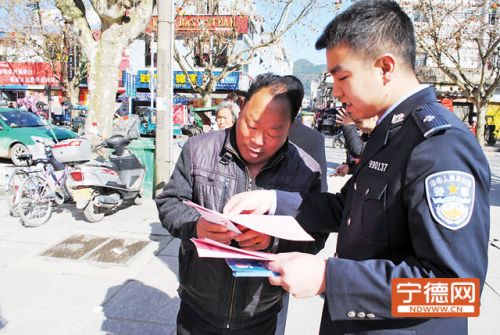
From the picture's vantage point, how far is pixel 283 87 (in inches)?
67.7

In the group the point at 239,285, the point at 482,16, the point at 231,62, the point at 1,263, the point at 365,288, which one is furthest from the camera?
the point at 231,62

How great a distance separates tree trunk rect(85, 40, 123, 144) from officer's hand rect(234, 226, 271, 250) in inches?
249

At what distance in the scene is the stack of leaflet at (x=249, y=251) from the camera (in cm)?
108

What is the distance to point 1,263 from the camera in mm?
4062

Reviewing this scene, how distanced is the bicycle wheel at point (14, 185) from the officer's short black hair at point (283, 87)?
184 inches

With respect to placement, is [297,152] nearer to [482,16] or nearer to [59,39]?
[482,16]

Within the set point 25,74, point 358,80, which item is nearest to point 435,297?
point 358,80

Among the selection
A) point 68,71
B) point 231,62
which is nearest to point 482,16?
point 231,62

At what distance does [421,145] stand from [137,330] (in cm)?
268

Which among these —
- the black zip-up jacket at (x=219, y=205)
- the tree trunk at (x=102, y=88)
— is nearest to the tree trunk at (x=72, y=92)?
the tree trunk at (x=102, y=88)

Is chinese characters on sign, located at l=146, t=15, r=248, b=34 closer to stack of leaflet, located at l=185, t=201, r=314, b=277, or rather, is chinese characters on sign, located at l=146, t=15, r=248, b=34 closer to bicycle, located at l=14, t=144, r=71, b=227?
bicycle, located at l=14, t=144, r=71, b=227

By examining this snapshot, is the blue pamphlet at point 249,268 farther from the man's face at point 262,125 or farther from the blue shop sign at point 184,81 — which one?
the blue shop sign at point 184,81

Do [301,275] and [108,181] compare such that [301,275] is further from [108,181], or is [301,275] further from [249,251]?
[108,181]

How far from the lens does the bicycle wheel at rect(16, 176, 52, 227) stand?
5225mm
